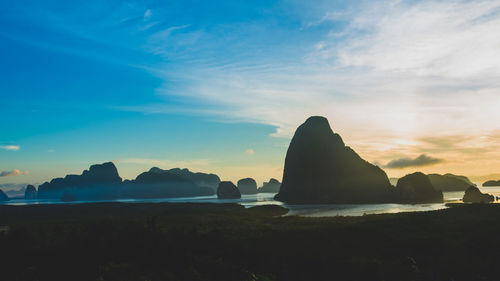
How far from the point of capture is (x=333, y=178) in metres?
188

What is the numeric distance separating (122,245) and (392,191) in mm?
167209

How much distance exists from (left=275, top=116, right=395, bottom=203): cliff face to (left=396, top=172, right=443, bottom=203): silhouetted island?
27.3 feet

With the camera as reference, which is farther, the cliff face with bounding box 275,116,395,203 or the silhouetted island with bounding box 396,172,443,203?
the cliff face with bounding box 275,116,395,203

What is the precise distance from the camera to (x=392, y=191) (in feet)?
558

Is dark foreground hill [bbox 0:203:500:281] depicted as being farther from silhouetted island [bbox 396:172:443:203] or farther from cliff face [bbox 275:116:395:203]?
cliff face [bbox 275:116:395:203]

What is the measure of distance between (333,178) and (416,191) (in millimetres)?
44181

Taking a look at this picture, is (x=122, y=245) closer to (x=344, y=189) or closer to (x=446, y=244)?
(x=446, y=244)

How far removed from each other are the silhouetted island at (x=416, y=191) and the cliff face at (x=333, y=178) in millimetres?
8336

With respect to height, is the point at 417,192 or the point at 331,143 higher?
the point at 331,143

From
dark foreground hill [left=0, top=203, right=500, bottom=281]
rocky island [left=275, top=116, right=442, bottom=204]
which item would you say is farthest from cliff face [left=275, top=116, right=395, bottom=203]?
dark foreground hill [left=0, top=203, right=500, bottom=281]

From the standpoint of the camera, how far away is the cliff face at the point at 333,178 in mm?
175125

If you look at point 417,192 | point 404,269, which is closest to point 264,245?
point 404,269

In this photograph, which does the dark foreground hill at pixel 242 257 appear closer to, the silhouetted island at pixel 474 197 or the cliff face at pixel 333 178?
the silhouetted island at pixel 474 197

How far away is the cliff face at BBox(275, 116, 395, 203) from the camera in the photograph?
175 m
